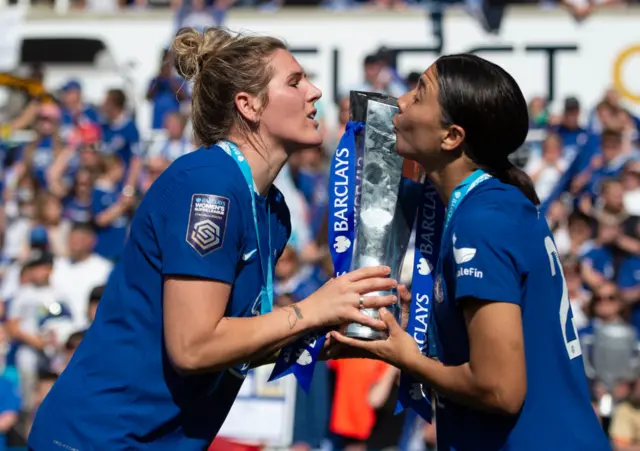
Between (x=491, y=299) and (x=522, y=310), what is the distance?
169 mm

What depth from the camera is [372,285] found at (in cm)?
341

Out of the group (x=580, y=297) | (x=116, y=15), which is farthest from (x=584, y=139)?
(x=116, y=15)

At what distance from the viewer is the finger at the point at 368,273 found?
343 centimetres

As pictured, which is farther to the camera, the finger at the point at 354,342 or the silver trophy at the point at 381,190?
the silver trophy at the point at 381,190

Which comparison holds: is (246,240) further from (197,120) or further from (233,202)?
(197,120)

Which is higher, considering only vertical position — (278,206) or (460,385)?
(278,206)

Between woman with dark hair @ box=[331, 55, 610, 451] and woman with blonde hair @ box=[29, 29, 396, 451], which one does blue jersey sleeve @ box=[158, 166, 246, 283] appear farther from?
woman with dark hair @ box=[331, 55, 610, 451]

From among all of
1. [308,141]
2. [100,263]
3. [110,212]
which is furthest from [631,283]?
[308,141]

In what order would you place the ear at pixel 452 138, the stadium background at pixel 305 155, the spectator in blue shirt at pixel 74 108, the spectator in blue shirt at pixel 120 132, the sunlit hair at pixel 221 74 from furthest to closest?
1. the spectator in blue shirt at pixel 74 108
2. the spectator in blue shirt at pixel 120 132
3. the stadium background at pixel 305 155
4. the sunlit hair at pixel 221 74
5. the ear at pixel 452 138

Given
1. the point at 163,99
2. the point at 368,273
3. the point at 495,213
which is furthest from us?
the point at 163,99

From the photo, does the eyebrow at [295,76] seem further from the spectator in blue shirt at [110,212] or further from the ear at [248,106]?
the spectator in blue shirt at [110,212]

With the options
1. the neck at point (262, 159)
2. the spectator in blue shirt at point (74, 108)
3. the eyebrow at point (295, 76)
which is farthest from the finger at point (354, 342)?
the spectator in blue shirt at point (74, 108)

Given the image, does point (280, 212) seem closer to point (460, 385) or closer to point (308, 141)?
point (308, 141)

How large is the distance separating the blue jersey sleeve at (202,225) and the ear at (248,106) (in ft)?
1.06
